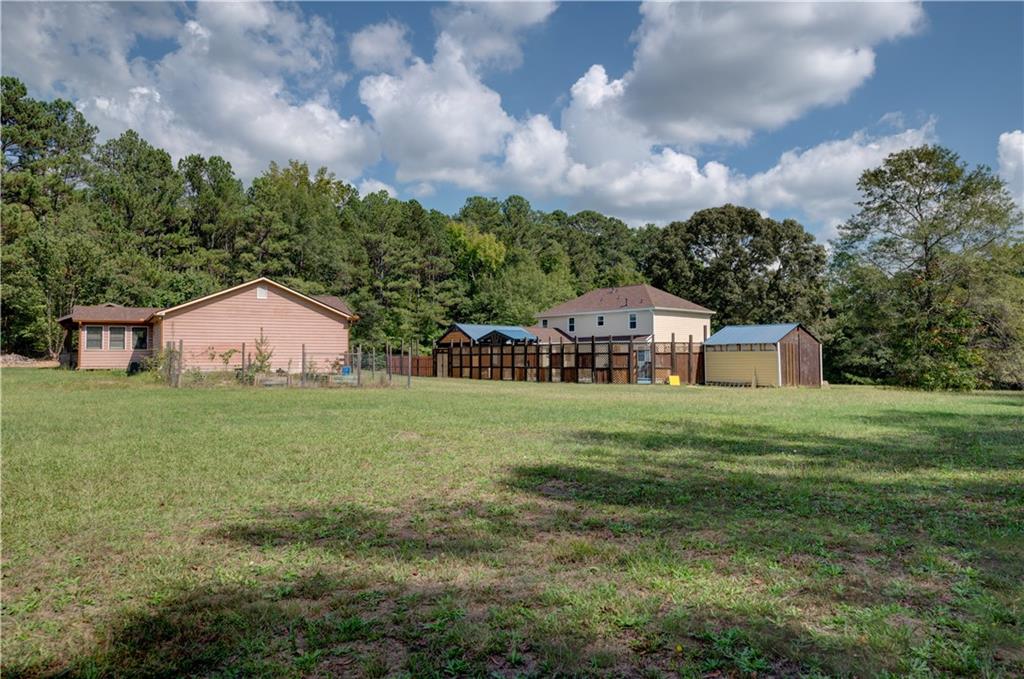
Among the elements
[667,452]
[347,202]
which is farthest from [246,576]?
[347,202]

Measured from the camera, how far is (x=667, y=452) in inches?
345

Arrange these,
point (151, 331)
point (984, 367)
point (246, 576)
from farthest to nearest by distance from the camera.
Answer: point (151, 331)
point (984, 367)
point (246, 576)

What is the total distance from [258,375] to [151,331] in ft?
45.4

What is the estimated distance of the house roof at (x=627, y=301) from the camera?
1600 inches

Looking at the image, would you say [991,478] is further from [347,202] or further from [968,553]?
[347,202]

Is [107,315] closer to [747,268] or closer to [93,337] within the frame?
[93,337]

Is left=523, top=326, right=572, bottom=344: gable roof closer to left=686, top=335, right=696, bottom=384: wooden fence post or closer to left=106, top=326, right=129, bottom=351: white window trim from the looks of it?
left=686, top=335, right=696, bottom=384: wooden fence post

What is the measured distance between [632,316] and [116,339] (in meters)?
29.5

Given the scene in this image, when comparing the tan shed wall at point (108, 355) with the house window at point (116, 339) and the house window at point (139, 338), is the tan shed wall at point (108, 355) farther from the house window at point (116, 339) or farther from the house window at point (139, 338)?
the house window at point (139, 338)

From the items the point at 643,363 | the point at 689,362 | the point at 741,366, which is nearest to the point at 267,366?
the point at 643,363

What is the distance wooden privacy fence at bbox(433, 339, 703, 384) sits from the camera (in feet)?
104

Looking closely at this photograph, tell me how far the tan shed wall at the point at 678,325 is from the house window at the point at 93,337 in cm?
3084

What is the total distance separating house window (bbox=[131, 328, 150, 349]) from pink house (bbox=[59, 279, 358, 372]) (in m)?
0.05

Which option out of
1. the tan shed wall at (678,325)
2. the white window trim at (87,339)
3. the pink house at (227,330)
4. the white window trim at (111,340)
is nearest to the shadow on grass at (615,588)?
the pink house at (227,330)
